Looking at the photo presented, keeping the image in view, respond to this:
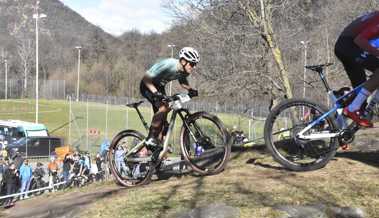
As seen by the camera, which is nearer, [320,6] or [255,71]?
[255,71]

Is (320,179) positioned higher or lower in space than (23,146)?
higher

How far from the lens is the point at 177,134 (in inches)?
299

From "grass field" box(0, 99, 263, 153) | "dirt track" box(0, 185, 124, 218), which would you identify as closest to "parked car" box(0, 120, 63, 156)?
"grass field" box(0, 99, 263, 153)

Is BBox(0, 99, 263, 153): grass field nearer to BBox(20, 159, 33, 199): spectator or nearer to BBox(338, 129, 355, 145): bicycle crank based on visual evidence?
BBox(338, 129, 355, 145): bicycle crank

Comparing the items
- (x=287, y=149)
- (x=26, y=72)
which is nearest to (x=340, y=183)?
(x=287, y=149)

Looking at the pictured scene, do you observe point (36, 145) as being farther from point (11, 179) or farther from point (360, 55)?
point (360, 55)

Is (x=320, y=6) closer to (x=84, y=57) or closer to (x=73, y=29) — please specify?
(x=84, y=57)

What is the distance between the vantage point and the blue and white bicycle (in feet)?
21.0

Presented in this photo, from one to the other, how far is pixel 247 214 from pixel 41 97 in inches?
3835

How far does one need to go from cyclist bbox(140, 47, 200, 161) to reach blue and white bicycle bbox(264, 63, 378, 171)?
130cm

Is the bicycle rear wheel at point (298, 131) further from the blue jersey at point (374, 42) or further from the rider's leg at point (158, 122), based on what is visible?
the rider's leg at point (158, 122)

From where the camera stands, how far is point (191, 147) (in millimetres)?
7340

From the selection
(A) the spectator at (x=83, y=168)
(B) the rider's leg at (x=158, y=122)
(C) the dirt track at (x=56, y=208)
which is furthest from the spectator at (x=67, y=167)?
(B) the rider's leg at (x=158, y=122)

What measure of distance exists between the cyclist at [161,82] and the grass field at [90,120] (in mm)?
246
